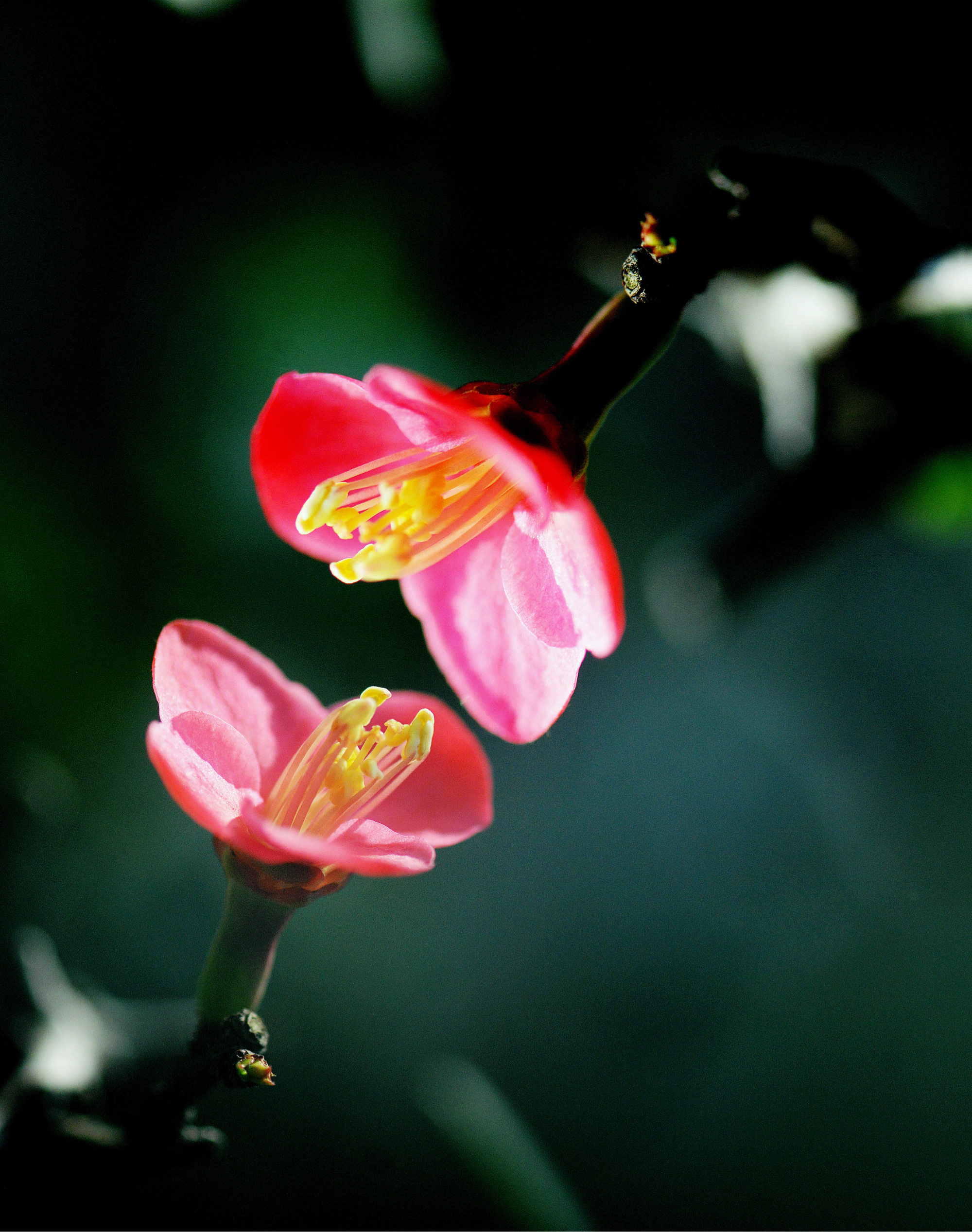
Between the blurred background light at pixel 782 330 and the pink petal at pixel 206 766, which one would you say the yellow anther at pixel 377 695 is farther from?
the blurred background light at pixel 782 330

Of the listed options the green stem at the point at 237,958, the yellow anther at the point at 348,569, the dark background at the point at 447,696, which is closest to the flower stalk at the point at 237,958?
the green stem at the point at 237,958

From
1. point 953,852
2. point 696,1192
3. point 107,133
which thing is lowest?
point 696,1192

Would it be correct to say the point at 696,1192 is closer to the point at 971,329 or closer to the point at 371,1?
the point at 971,329

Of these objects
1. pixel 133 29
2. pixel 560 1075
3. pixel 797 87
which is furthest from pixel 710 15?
pixel 560 1075

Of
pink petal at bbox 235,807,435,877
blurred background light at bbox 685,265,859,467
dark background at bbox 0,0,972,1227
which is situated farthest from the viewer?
dark background at bbox 0,0,972,1227

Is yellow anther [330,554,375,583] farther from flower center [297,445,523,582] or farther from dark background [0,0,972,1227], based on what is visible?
dark background [0,0,972,1227]

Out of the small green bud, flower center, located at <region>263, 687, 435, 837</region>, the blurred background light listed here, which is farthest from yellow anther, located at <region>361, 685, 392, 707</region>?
the blurred background light
